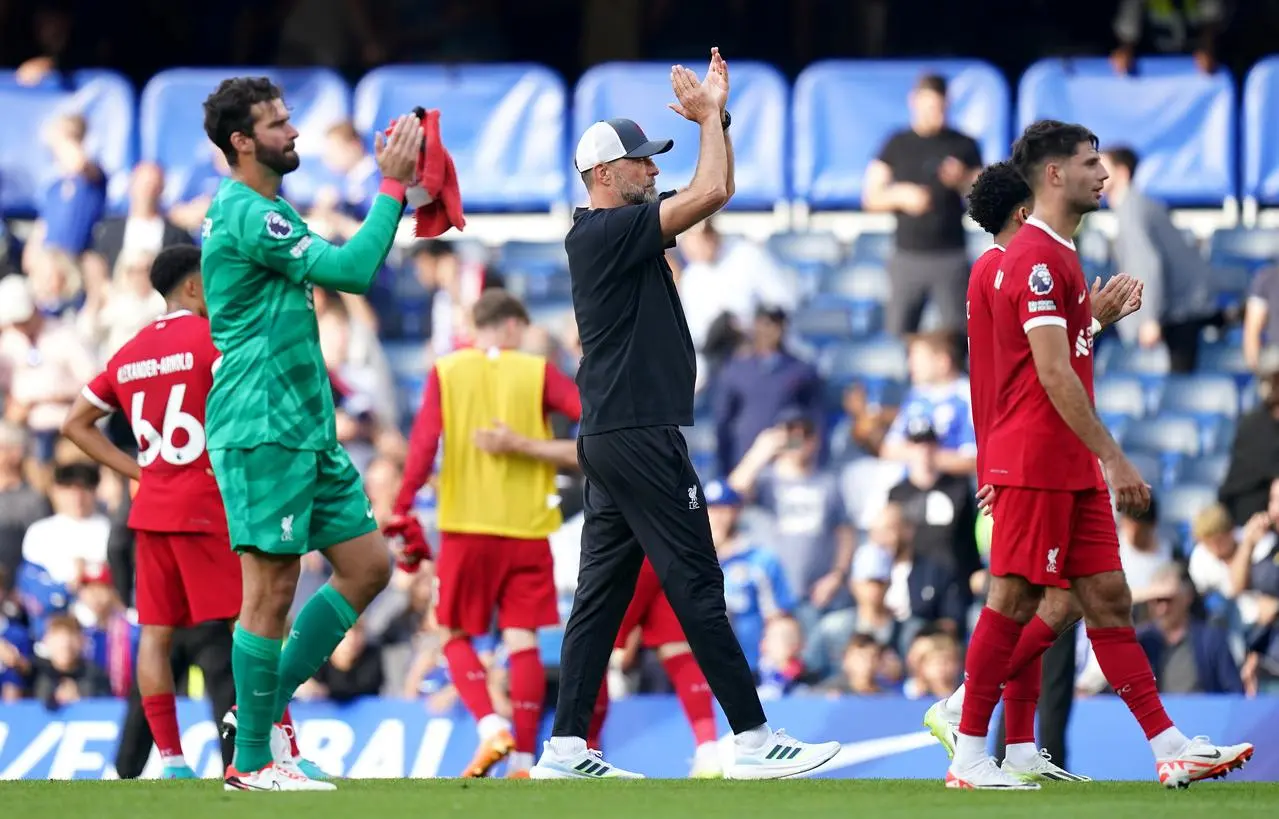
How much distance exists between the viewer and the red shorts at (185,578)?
27.5 ft

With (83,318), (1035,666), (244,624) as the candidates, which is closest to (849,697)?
(1035,666)

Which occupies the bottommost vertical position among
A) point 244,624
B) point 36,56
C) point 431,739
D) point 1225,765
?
point 431,739

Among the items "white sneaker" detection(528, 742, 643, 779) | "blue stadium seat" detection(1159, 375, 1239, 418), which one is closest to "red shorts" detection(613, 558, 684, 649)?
"white sneaker" detection(528, 742, 643, 779)

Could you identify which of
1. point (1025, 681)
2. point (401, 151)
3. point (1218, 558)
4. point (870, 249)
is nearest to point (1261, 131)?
point (870, 249)

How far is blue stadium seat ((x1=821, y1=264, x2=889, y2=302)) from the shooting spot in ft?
51.3

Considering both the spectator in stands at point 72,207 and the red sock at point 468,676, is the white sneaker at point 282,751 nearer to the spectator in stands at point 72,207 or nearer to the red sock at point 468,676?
the red sock at point 468,676

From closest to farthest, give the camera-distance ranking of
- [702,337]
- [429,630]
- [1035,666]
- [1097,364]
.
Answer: [1035,666], [429,630], [702,337], [1097,364]

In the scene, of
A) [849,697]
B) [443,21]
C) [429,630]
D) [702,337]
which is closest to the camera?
[849,697]

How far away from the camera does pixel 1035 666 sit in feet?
25.2

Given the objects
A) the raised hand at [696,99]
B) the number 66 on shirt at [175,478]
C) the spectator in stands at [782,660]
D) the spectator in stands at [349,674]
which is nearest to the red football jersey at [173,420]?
the number 66 on shirt at [175,478]

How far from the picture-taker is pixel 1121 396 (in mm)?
14719

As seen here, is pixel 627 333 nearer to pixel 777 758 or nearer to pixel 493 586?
pixel 777 758

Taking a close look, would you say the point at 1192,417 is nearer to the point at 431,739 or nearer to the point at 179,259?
the point at 431,739

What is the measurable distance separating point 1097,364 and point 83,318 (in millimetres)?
6757
